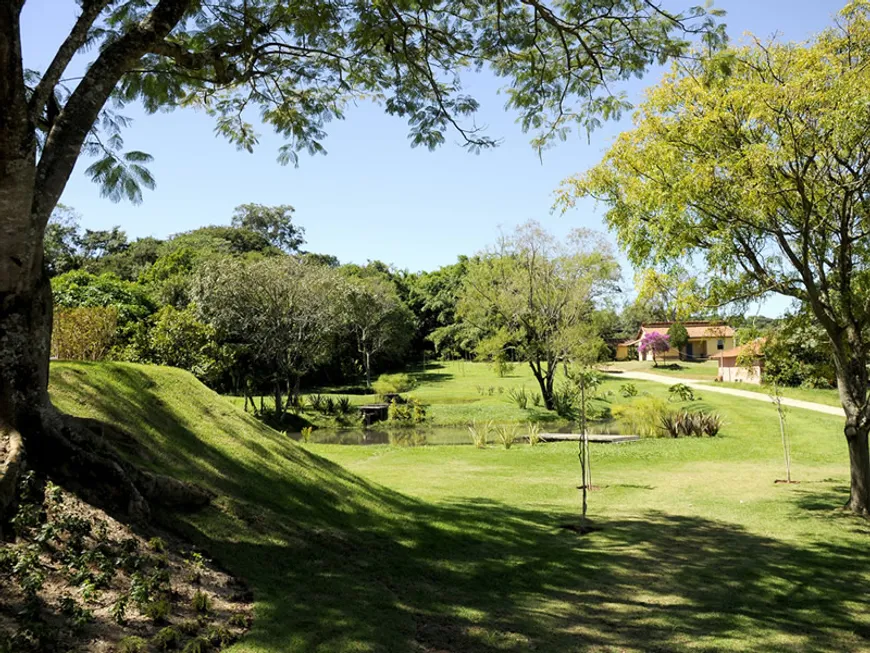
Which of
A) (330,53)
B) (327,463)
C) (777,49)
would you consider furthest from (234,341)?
(777,49)

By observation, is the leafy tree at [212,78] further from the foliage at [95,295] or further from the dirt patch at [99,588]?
the foliage at [95,295]

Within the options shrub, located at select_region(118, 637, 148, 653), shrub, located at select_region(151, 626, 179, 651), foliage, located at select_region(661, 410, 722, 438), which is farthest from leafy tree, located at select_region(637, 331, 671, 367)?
shrub, located at select_region(118, 637, 148, 653)

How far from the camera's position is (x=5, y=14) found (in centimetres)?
477

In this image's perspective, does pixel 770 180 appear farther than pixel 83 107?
Yes

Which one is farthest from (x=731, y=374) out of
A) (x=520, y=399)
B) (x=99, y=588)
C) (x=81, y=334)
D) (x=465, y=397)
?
(x=99, y=588)

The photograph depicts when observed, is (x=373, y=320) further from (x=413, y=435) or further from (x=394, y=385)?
(x=413, y=435)

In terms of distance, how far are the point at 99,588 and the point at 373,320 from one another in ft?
140

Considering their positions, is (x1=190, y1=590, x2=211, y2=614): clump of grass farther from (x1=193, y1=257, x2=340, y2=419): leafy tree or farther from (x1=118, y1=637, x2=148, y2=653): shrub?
(x1=193, y1=257, x2=340, y2=419): leafy tree

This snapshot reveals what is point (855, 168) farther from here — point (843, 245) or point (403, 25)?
point (403, 25)

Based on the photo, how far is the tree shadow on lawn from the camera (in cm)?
516

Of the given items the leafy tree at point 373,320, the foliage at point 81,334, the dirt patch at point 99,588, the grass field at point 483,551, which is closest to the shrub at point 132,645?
the dirt patch at point 99,588

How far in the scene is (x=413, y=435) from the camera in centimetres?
2580

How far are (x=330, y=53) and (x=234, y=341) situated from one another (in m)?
24.7

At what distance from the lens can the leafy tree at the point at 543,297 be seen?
31.5 m
